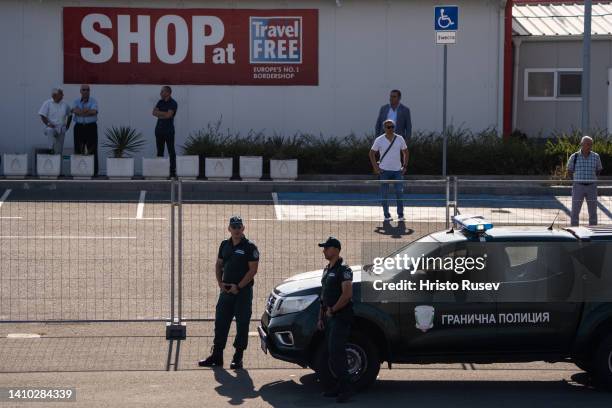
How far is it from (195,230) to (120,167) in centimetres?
933

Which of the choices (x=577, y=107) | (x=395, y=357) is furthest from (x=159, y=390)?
(x=577, y=107)

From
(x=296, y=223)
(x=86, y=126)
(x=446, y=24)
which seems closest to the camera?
(x=296, y=223)

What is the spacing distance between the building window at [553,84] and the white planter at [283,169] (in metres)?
7.78

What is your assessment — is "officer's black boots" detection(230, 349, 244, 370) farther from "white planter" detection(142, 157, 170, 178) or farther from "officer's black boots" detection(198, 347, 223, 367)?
"white planter" detection(142, 157, 170, 178)

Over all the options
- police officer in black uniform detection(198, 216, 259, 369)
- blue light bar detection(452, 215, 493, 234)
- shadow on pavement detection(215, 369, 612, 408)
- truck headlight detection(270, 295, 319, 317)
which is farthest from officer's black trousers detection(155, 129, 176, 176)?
blue light bar detection(452, 215, 493, 234)

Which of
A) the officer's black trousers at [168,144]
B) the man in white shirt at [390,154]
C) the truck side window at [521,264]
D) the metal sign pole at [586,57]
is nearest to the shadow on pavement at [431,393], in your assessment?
the truck side window at [521,264]

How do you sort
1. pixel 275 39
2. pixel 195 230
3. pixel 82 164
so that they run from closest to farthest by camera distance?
pixel 195 230
pixel 82 164
pixel 275 39

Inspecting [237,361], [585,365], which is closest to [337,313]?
[237,361]

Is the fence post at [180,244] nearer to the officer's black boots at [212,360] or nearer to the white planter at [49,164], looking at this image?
the officer's black boots at [212,360]

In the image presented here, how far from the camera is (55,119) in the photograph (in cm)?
2256

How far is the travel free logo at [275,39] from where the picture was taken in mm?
24500

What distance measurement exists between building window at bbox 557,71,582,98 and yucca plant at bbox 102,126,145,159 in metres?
10.3

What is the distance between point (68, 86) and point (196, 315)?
13.0 m

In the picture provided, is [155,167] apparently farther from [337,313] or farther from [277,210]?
[337,313]
